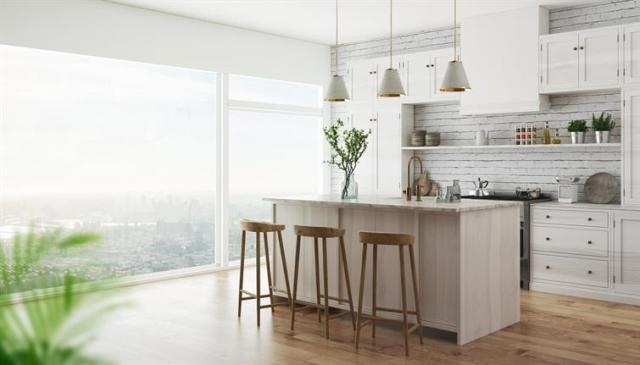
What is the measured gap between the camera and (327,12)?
729 cm

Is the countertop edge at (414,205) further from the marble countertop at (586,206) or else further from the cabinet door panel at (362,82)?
the cabinet door panel at (362,82)

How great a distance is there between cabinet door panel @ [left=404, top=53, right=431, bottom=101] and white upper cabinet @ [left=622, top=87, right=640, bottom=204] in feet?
7.90

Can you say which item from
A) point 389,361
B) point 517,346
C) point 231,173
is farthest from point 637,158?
point 231,173

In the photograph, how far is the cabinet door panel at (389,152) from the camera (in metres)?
8.27

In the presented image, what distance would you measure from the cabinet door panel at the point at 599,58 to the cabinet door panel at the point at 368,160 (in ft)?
9.37

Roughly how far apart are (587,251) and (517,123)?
180 cm

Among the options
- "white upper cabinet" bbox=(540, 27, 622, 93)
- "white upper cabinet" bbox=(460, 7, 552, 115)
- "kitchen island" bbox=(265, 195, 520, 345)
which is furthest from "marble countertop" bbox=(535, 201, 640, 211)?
"kitchen island" bbox=(265, 195, 520, 345)

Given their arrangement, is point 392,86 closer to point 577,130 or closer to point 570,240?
point 577,130

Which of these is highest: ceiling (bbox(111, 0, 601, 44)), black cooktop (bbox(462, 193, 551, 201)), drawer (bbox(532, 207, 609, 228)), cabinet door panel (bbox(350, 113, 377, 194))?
ceiling (bbox(111, 0, 601, 44))

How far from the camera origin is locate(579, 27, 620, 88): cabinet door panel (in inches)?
244

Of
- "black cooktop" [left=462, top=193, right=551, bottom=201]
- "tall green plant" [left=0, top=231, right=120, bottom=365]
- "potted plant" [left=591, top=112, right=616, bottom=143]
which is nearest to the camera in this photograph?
"tall green plant" [left=0, top=231, right=120, bottom=365]

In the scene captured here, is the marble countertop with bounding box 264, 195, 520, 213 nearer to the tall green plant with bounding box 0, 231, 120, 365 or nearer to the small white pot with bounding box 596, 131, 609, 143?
the small white pot with bounding box 596, 131, 609, 143

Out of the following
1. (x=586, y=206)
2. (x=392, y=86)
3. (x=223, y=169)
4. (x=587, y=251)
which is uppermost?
(x=392, y=86)

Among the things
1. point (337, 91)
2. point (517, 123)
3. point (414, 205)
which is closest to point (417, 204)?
point (414, 205)
